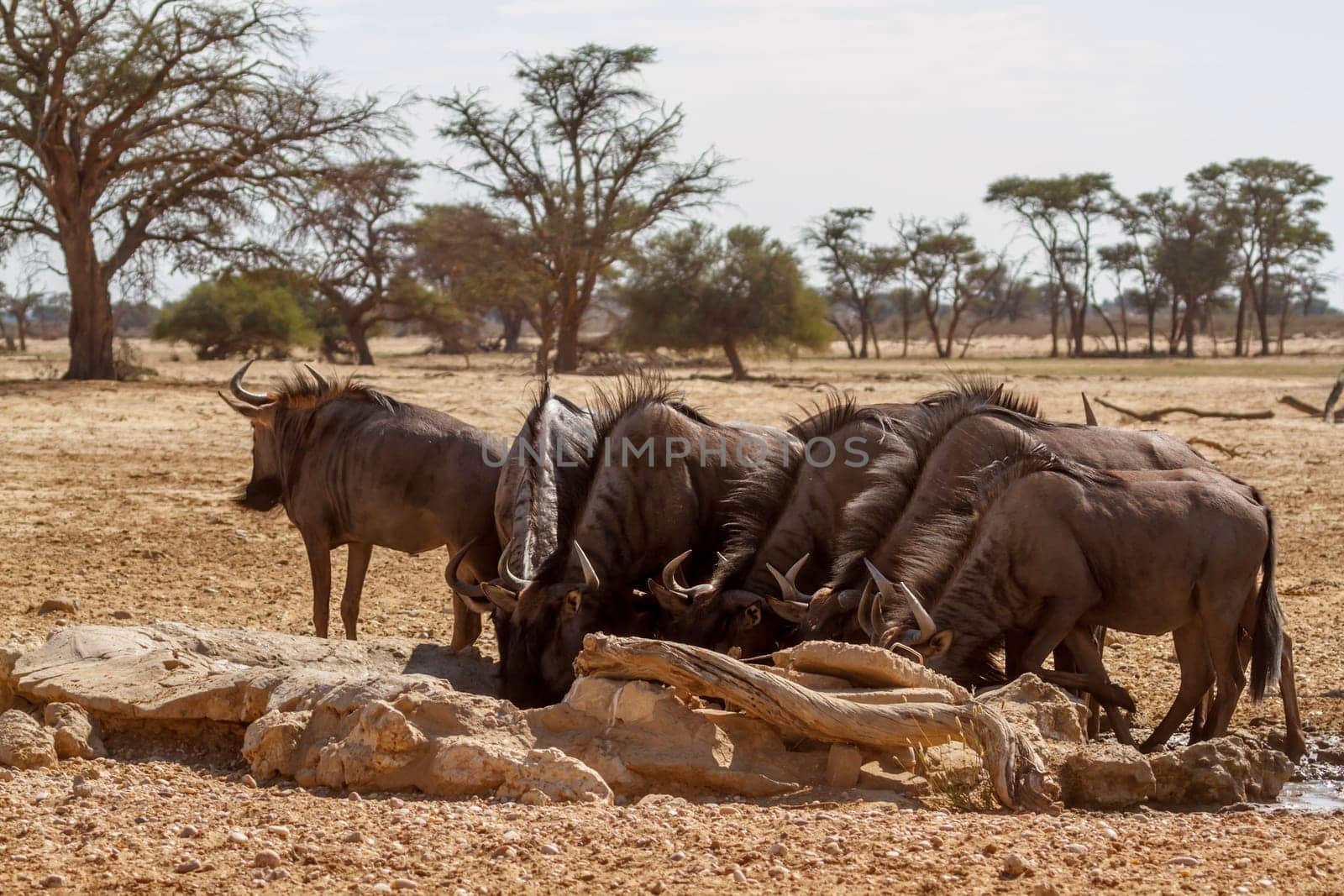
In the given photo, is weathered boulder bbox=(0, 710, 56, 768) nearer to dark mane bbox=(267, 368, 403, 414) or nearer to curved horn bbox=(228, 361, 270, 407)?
dark mane bbox=(267, 368, 403, 414)

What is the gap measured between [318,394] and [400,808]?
4.50 meters

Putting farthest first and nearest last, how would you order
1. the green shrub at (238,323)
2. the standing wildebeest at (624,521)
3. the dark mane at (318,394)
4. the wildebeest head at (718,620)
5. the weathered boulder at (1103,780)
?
1. the green shrub at (238,323)
2. the dark mane at (318,394)
3. the wildebeest head at (718,620)
4. the standing wildebeest at (624,521)
5. the weathered boulder at (1103,780)

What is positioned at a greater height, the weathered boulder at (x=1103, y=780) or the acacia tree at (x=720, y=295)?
the acacia tree at (x=720, y=295)

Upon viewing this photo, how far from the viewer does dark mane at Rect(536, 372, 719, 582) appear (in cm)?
683

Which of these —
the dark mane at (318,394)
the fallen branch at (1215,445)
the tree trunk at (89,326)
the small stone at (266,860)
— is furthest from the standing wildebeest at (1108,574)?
the tree trunk at (89,326)

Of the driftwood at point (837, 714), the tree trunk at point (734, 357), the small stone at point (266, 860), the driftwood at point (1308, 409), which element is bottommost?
the small stone at point (266, 860)

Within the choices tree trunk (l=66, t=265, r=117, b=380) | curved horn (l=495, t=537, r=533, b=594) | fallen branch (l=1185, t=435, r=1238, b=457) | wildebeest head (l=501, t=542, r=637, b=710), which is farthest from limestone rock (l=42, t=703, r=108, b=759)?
tree trunk (l=66, t=265, r=117, b=380)

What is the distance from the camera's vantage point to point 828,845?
397 cm

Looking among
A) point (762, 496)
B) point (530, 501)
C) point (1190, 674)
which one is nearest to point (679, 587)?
point (530, 501)

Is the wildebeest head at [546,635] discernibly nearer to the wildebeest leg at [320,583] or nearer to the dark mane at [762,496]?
the dark mane at [762,496]

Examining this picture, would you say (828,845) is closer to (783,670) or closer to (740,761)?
(740,761)

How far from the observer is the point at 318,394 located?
854 cm

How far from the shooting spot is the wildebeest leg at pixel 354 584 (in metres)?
8.16

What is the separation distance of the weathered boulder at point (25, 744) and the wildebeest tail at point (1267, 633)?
4871 mm
